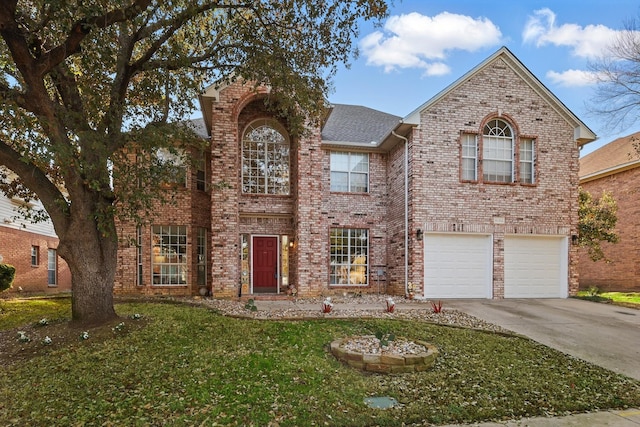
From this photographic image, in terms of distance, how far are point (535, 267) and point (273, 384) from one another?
10763mm

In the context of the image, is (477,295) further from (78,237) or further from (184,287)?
(78,237)

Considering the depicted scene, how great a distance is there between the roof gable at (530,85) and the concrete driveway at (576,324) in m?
5.66

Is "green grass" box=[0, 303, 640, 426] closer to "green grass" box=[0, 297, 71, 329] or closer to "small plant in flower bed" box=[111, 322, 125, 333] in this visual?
"small plant in flower bed" box=[111, 322, 125, 333]

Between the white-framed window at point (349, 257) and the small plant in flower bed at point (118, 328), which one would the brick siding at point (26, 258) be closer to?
the small plant in flower bed at point (118, 328)

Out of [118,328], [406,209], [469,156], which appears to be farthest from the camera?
[469,156]

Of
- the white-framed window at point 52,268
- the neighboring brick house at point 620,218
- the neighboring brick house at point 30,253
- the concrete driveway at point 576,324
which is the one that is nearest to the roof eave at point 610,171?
the neighboring brick house at point 620,218

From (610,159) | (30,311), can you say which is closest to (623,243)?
(610,159)

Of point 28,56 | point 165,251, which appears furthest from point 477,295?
point 28,56

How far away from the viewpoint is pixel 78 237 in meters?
6.40

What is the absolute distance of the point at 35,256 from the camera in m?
16.3

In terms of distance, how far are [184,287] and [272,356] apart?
7.97m

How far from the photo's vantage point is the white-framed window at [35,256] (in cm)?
1598

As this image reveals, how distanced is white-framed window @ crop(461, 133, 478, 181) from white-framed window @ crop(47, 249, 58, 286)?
63.5 feet

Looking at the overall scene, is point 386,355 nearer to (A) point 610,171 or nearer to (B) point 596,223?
(B) point 596,223
